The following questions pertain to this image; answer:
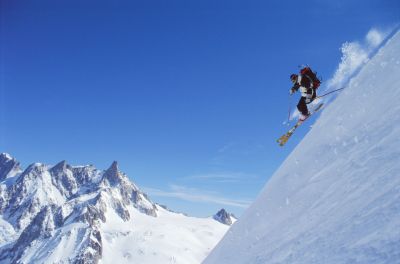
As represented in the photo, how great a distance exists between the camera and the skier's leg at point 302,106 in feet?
57.5

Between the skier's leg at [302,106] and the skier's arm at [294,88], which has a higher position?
the skier's arm at [294,88]

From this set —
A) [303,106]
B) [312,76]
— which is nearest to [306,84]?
[312,76]

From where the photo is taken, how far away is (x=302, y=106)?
57.8 feet

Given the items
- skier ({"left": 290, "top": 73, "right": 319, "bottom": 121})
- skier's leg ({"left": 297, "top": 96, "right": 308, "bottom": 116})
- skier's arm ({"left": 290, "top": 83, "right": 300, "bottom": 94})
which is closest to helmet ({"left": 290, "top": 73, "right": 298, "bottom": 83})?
skier ({"left": 290, "top": 73, "right": 319, "bottom": 121})

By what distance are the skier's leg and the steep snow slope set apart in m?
A: 7.27

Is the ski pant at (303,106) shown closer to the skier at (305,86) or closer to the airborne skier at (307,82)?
the skier at (305,86)

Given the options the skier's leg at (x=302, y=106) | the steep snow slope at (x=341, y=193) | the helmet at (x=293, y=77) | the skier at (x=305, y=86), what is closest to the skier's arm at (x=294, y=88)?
the skier at (x=305, y=86)

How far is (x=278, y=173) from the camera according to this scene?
976 cm

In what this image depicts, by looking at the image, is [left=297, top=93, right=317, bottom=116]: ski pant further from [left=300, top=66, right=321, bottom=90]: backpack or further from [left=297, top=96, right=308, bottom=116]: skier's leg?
[left=300, top=66, right=321, bottom=90]: backpack

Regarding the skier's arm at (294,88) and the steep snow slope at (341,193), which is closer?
the steep snow slope at (341,193)

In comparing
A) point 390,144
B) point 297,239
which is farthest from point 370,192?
point 297,239

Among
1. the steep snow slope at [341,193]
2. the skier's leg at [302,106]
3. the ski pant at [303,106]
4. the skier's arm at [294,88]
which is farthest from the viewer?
the skier's leg at [302,106]

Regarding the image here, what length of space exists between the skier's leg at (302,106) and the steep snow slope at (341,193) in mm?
7273

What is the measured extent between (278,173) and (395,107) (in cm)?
386
